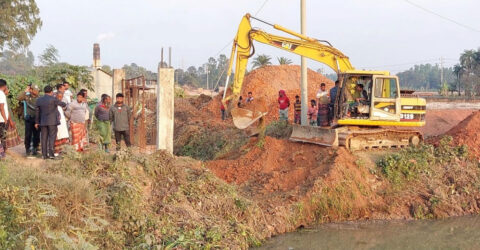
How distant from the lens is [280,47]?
44.1 feet

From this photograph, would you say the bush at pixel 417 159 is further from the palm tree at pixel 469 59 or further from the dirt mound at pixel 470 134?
the palm tree at pixel 469 59

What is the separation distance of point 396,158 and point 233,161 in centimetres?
388

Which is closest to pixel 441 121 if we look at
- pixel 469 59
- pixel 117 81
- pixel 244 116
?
pixel 244 116

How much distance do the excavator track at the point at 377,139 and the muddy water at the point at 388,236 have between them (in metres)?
2.80

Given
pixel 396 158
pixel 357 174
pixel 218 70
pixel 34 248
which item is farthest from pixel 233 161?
pixel 218 70

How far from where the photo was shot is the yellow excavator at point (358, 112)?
1245 centimetres

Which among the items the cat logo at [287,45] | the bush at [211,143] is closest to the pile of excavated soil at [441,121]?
the bush at [211,143]

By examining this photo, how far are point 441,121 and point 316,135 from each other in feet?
32.7

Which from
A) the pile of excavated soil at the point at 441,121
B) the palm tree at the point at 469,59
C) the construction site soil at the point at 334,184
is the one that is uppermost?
the palm tree at the point at 469,59

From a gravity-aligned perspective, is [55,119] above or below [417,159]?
above

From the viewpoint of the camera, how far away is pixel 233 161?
11.8 metres

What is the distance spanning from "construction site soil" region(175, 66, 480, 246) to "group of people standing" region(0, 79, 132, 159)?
8.15 feet

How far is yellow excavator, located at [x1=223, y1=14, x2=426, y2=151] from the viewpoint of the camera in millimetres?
12453

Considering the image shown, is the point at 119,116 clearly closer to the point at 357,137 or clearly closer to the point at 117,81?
the point at 117,81
